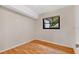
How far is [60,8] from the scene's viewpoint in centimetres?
334

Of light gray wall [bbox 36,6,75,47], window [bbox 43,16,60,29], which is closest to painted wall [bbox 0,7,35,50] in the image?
light gray wall [bbox 36,6,75,47]

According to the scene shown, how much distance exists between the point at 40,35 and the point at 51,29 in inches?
26.7

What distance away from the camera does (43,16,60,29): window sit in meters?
3.49

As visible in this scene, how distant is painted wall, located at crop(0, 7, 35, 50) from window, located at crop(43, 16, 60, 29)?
2.50ft

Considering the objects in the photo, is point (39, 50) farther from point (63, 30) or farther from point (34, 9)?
point (34, 9)

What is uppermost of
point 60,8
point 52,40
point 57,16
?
point 60,8

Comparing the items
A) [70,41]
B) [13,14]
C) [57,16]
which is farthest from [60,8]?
[13,14]

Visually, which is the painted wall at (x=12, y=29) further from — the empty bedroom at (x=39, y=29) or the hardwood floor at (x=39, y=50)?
the hardwood floor at (x=39, y=50)

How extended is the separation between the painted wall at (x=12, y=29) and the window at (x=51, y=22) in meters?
0.76

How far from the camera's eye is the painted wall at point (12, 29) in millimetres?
2349

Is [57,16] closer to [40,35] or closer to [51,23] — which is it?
[51,23]

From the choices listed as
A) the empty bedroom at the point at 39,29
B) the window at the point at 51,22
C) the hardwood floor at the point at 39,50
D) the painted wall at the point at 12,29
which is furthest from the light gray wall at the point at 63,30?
the painted wall at the point at 12,29

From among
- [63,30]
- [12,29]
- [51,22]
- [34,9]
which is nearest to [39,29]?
[51,22]

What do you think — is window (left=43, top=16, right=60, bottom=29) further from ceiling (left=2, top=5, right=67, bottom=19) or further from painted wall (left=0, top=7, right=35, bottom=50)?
painted wall (left=0, top=7, right=35, bottom=50)
